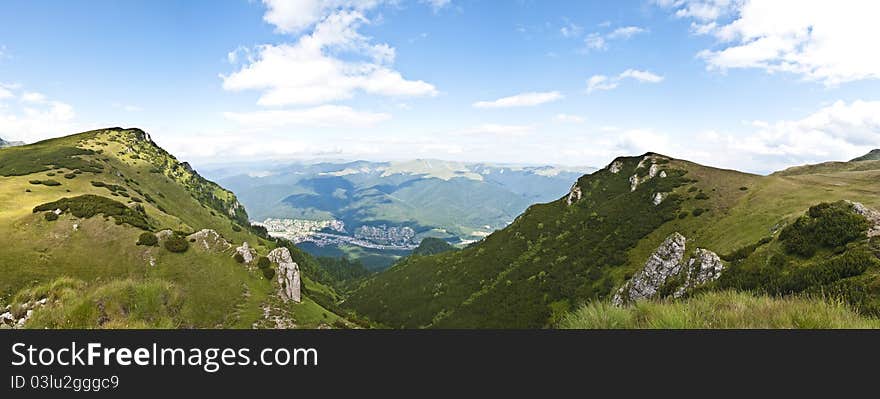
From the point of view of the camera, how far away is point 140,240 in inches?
1556

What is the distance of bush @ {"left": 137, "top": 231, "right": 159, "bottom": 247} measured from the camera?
3899cm

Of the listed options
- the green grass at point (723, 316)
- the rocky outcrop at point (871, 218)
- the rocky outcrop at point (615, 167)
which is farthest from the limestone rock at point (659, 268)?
the rocky outcrop at point (615, 167)

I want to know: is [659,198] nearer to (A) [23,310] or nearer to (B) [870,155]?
(A) [23,310]

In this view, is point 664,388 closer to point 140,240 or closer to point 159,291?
point 159,291

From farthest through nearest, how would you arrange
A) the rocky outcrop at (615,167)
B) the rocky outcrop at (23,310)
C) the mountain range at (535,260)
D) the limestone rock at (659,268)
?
the rocky outcrop at (615,167), the limestone rock at (659,268), the rocky outcrop at (23,310), the mountain range at (535,260)

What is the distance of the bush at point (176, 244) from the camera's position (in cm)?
3847

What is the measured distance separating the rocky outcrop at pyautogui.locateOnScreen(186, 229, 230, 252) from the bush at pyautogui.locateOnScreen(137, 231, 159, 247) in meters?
2.92

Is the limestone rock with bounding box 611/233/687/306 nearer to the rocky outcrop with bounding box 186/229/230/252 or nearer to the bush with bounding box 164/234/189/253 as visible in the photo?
the rocky outcrop with bounding box 186/229/230/252

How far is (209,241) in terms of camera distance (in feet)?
136

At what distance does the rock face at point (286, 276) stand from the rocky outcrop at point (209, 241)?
554cm

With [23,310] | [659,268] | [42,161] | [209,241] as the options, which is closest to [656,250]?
[659,268]

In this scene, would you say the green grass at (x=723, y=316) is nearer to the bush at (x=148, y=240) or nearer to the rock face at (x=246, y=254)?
the rock face at (x=246, y=254)

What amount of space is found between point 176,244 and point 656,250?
52.0 meters

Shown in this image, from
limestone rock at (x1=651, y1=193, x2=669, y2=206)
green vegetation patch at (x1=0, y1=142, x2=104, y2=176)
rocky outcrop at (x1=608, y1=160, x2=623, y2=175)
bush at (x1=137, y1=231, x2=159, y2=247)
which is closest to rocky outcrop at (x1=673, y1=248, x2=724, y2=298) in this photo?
bush at (x1=137, y1=231, x2=159, y2=247)
